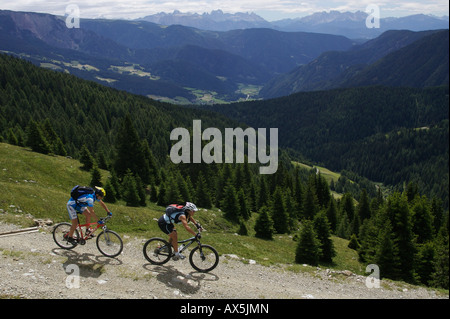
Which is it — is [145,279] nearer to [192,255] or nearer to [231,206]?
[192,255]

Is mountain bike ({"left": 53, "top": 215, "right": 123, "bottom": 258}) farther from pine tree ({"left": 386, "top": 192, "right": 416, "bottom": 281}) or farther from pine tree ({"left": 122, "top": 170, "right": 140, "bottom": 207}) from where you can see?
pine tree ({"left": 386, "top": 192, "right": 416, "bottom": 281})

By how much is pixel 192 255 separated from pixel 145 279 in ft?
9.10

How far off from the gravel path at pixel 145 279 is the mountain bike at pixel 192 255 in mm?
386

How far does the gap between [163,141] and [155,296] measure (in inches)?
4929

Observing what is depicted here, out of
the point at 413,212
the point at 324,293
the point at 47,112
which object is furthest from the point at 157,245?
the point at 47,112

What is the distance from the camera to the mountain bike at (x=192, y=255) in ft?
54.0

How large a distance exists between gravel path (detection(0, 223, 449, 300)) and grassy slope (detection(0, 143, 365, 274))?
2711 millimetres

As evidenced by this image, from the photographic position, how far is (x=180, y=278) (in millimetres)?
15359

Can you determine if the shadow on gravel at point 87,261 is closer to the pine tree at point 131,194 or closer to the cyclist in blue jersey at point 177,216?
the cyclist in blue jersey at point 177,216

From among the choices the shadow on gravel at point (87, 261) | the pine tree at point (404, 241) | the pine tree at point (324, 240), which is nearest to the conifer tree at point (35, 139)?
the shadow on gravel at point (87, 261)

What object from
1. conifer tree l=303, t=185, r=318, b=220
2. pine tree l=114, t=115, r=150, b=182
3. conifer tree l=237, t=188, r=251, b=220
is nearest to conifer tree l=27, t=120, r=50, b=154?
pine tree l=114, t=115, r=150, b=182

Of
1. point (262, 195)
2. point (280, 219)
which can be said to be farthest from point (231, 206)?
point (262, 195)

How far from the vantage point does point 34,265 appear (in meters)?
15.6
